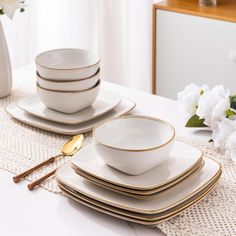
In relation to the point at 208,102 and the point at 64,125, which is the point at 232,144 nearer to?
the point at 208,102

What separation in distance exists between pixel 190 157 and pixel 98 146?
0.67ft

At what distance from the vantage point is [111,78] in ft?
11.1

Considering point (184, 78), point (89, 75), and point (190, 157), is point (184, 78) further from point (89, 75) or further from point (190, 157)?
point (190, 157)

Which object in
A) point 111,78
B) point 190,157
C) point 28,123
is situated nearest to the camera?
point 190,157

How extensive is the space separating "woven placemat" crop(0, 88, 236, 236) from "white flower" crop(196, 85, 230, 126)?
7 centimetres

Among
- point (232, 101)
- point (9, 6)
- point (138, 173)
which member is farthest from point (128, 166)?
point (9, 6)

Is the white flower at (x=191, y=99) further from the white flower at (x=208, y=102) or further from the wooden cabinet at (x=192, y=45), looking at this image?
the wooden cabinet at (x=192, y=45)

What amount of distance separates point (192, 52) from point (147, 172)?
5.71ft

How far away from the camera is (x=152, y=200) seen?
4.02 ft

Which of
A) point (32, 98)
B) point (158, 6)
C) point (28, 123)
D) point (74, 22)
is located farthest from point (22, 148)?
point (74, 22)

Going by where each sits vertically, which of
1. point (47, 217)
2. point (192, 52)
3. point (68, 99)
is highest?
point (68, 99)

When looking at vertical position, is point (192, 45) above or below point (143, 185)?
below

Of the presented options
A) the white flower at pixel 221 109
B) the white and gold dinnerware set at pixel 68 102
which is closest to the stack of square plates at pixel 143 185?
the white flower at pixel 221 109

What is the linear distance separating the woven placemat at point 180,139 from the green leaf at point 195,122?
0.16 feet
